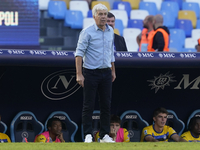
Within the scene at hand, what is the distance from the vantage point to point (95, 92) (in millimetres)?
4047

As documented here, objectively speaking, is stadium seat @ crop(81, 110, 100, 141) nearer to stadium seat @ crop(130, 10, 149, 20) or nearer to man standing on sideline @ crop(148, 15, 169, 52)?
man standing on sideline @ crop(148, 15, 169, 52)

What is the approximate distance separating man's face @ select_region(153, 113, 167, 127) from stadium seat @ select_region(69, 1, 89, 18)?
506cm

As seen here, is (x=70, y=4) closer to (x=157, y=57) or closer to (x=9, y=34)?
(x=9, y=34)

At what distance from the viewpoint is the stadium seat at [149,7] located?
36.3ft

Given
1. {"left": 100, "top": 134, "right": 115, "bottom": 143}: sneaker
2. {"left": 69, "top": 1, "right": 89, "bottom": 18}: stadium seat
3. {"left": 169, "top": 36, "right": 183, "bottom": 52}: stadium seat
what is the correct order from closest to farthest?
{"left": 100, "top": 134, "right": 115, "bottom": 143}: sneaker, {"left": 169, "top": 36, "right": 183, "bottom": 52}: stadium seat, {"left": 69, "top": 1, "right": 89, "bottom": 18}: stadium seat

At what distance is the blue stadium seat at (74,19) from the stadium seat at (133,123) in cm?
400

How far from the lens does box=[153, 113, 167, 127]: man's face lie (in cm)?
556

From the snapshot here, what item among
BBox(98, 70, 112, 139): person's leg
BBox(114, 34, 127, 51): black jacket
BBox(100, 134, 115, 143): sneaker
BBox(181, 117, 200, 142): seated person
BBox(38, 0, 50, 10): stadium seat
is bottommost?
BBox(181, 117, 200, 142): seated person

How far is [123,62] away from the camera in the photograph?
4648 millimetres

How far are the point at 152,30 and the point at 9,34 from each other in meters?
2.74

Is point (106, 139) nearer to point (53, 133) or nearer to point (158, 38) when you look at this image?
point (53, 133)

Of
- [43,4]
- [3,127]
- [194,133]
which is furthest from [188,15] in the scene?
[3,127]

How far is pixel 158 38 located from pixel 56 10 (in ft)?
13.2
